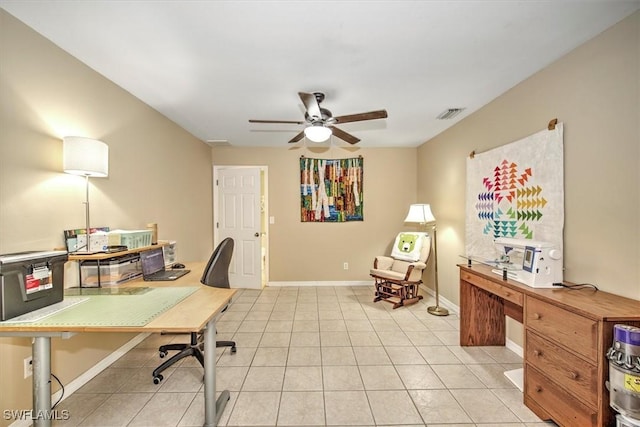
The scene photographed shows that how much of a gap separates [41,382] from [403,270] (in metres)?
3.64

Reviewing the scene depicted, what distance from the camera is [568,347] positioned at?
4.92ft

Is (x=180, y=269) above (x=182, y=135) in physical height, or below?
below

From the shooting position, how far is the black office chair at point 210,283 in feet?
6.75

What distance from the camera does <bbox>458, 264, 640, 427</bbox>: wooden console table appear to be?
133 centimetres

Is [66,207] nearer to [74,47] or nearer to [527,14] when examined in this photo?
[74,47]

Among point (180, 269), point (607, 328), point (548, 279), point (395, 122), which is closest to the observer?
point (607, 328)

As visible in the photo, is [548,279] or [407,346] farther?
[407,346]

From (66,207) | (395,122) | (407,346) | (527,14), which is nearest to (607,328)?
(407,346)

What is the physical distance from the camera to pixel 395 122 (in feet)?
11.1

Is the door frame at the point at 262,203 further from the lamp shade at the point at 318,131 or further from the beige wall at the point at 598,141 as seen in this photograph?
the beige wall at the point at 598,141

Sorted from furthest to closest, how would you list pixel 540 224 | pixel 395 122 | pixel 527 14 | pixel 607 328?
pixel 395 122 < pixel 540 224 < pixel 527 14 < pixel 607 328

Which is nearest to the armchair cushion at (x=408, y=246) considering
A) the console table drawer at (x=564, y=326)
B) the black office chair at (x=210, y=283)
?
the console table drawer at (x=564, y=326)

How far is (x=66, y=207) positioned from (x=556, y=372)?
10.9 ft

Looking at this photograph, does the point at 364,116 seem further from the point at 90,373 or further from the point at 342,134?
the point at 90,373
